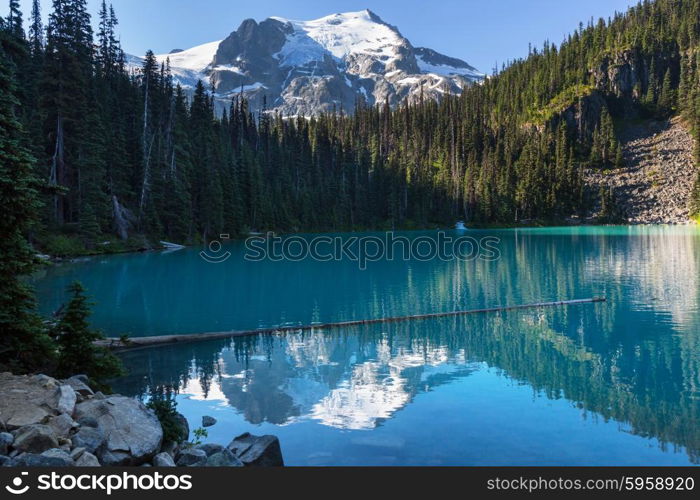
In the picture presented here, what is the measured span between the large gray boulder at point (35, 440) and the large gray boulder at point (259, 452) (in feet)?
10.5

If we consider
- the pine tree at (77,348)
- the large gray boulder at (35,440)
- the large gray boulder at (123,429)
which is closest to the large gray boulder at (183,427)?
the large gray boulder at (123,429)

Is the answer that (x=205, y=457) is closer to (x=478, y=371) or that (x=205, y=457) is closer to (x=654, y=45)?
(x=478, y=371)

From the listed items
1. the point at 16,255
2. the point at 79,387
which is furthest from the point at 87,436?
the point at 16,255

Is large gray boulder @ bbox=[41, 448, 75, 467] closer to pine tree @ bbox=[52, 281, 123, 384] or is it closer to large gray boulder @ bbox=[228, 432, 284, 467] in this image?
large gray boulder @ bbox=[228, 432, 284, 467]

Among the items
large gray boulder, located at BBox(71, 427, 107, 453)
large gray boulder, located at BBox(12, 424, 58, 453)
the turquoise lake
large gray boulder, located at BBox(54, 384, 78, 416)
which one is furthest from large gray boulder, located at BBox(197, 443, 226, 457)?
large gray boulder, located at BBox(12, 424, 58, 453)

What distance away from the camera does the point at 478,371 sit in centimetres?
1630

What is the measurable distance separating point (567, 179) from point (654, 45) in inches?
3067

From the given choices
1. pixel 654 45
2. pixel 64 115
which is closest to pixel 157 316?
pixel 64 115

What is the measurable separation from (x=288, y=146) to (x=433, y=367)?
12269 centimetres

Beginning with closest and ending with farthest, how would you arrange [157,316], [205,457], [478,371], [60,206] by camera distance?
[205,457], [478,371], [157,316], [60,206]

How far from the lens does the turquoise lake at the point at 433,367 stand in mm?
11008

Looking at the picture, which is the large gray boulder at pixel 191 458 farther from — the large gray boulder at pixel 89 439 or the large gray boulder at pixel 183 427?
the large gray boulder at pixel 183 427

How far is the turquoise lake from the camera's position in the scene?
11.0m

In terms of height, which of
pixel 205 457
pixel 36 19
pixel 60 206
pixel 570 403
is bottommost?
pixel 570 403
